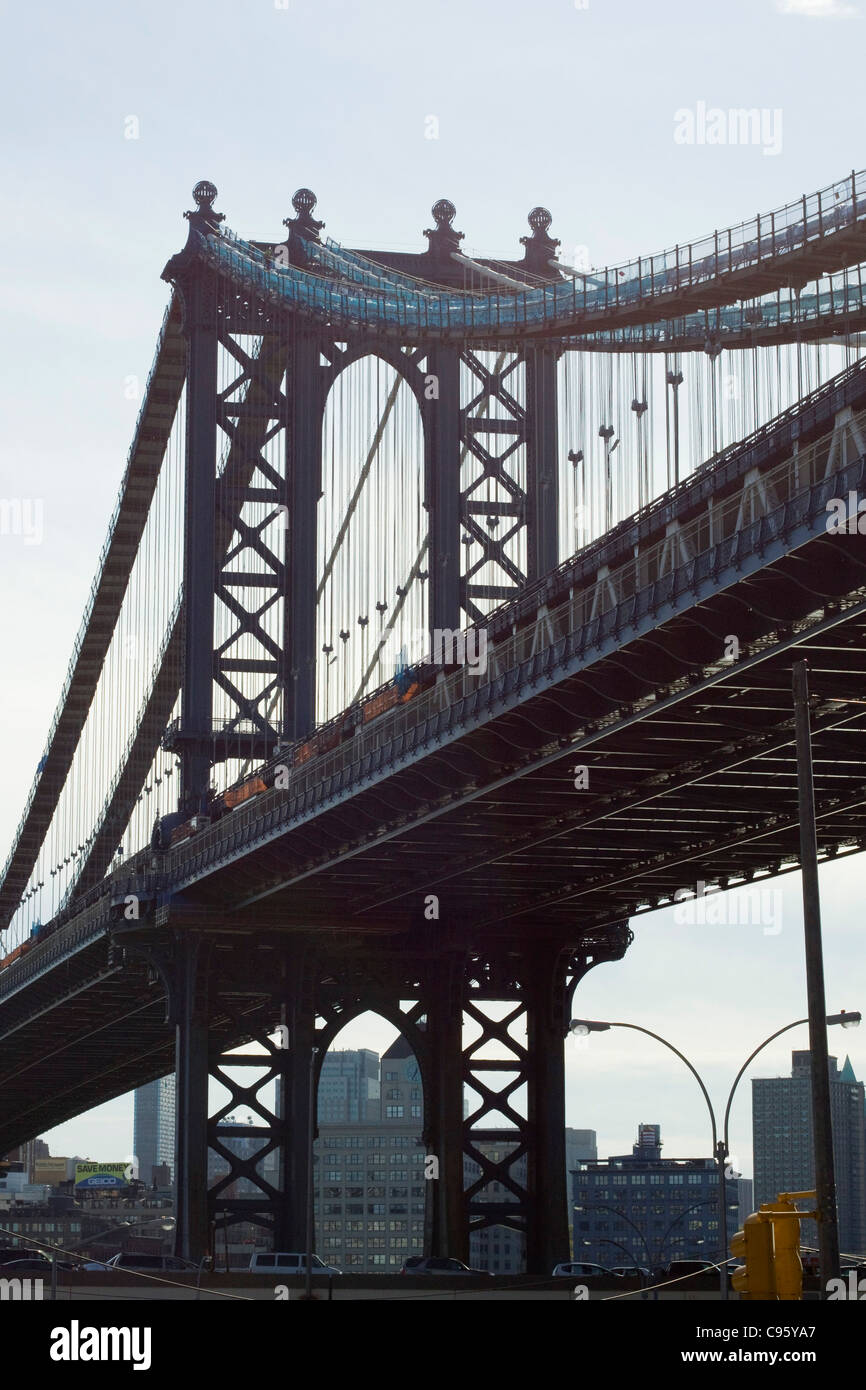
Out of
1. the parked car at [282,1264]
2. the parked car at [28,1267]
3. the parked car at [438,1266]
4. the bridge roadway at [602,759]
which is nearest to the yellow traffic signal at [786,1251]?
the bridge roadway at [602,759]

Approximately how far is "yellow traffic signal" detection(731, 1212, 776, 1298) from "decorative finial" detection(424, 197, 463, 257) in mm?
63254

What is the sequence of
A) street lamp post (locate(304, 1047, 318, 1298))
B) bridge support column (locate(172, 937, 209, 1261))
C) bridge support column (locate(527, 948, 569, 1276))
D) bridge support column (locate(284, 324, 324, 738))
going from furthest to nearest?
1. bridge support column (locate(284, 324, 324, 738))
2. bridge support column (locate(527, 948, 569, 1276))
3. bridge support column (locate(172, 937, 209, 1261))
4. street lamp post (locate(304, 1047, 318, 1298))

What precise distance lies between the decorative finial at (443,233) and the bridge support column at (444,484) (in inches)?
278

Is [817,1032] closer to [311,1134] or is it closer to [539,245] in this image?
[311,1134]

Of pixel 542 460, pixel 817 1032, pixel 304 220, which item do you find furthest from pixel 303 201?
pixel 817 1032

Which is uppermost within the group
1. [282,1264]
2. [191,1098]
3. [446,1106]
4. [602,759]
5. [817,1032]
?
[602,759]

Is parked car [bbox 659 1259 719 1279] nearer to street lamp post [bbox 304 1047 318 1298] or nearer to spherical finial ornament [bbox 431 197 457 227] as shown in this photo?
street lamp post [bbox 304 1047 318 1298]

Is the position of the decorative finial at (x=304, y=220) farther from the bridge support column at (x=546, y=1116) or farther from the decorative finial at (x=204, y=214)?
the bridge support column at (x=546, y=1116)

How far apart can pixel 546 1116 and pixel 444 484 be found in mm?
21164

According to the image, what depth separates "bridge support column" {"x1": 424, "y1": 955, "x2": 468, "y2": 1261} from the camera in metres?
72.3

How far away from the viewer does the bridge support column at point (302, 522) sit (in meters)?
78.5

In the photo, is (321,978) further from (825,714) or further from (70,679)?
(70,679)

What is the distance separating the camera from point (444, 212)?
83.1 meters

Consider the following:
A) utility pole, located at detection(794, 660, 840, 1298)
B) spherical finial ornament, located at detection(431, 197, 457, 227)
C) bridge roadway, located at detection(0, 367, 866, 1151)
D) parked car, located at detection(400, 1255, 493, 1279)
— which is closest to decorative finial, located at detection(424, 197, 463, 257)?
spherical finial ornament, located at detection(431, 197, 457, 227)
